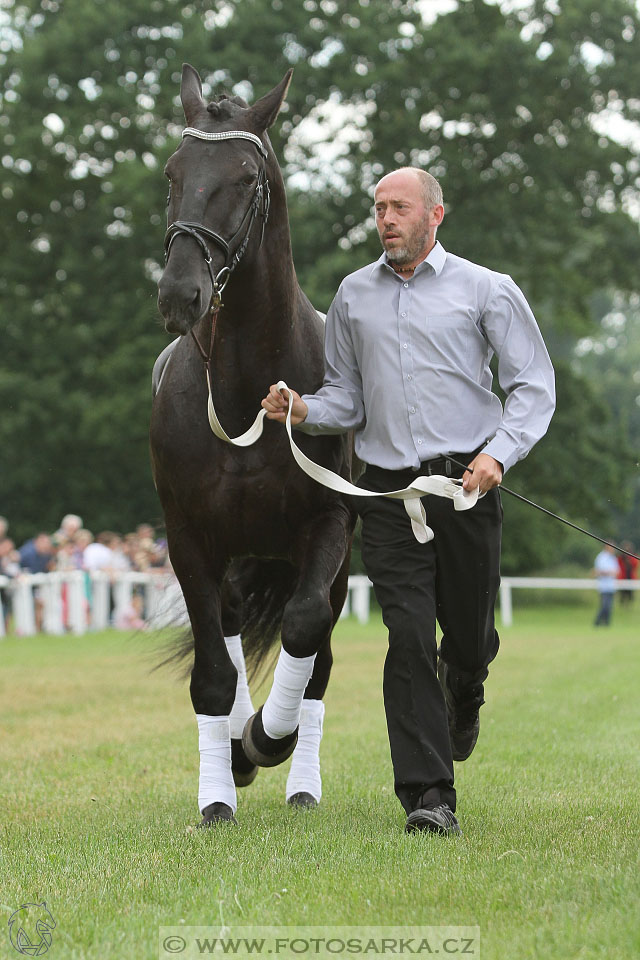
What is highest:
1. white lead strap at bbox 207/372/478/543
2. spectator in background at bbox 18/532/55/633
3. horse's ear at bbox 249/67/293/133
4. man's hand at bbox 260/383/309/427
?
horse's ear at bbox 249/67/293/133

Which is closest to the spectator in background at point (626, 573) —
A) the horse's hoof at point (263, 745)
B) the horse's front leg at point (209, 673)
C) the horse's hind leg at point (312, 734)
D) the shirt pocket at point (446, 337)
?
the horse's hind leg at point (312, 734)

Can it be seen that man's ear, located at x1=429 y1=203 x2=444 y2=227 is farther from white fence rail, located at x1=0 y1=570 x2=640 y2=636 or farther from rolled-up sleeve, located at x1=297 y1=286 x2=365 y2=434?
white fence rail, located at x1=0 y1=570 x2=640 y2=636

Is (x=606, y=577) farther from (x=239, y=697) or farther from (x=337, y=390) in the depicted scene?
(x=337, y=390)

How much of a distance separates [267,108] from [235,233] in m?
0.61

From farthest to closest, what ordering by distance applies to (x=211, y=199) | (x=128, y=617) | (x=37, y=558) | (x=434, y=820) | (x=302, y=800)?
(x=128, y=617) < (x=37, y=558) < (x=302, y=800) < (x=211, y=199) < (x=434, y=820)

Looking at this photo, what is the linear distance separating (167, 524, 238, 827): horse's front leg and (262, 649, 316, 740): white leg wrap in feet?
0.73

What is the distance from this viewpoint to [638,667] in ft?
48.6

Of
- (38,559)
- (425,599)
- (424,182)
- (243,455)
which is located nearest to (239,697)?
(243,455)

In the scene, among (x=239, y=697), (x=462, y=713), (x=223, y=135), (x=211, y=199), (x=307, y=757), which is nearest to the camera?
(x=211, y=199)

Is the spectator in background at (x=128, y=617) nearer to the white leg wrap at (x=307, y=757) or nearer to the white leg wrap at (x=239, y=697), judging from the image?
the white leg wrap at (x=239, y=697)

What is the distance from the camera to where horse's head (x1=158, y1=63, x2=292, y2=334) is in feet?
15.4

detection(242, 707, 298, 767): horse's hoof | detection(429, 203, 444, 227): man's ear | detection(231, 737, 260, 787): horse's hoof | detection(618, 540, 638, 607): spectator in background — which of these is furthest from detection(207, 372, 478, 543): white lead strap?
detection(618, 540, 638, 607): spectator in background

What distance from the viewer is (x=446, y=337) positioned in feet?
17.0

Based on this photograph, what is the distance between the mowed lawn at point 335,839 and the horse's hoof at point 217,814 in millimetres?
119
